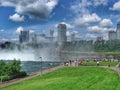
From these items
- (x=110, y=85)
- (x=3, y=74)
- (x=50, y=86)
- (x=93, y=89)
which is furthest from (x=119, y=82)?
(x=3, y=74)

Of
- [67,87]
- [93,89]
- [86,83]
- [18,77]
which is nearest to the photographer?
[93,89]

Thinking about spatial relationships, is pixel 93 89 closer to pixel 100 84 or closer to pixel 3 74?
pixel 100 84

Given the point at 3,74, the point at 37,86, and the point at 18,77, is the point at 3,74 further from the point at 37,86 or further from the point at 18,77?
the point at 37,86

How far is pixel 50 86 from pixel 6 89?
8443 mm

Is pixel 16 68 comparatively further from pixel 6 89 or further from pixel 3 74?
pixel 6 89

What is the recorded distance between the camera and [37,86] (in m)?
55.2

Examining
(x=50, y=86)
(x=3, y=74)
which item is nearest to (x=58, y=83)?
(x=50, y=86)

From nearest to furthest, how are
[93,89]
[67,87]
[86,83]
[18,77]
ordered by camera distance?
[93,89] < [67,87] < [86,83] < [18,77]

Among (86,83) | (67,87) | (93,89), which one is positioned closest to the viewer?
(93,89)

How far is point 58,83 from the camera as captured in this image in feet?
187

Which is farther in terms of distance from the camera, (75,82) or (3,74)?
(3,74)

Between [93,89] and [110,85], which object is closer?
[93,89]

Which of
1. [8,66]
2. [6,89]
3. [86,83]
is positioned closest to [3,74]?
[8,66]

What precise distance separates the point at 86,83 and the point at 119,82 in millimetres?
6071
